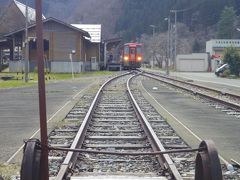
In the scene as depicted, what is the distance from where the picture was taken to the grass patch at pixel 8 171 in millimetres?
6867

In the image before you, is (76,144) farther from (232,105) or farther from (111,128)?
(232,105)

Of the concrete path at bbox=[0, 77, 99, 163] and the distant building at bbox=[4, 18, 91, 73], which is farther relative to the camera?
the distant building at bbox=[4, 18, 91, 73]

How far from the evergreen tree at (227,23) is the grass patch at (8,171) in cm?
10436

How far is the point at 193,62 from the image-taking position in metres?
87.3

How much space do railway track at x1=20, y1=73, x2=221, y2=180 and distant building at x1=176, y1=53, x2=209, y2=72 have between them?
71472 millimetres

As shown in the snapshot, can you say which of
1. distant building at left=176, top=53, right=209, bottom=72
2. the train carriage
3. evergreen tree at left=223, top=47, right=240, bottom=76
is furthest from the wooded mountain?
evergreen tree at left=223, top=47, right=240, bottom=76

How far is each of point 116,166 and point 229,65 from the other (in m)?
46.9

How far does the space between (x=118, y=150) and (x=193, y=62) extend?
7936 centimetres

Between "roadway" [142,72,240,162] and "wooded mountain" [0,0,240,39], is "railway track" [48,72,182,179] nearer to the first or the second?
"roadway" [142,72,240,162]

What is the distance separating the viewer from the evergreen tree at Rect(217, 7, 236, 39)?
108419mm

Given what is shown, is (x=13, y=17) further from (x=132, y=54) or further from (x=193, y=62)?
(x=193, y=62)

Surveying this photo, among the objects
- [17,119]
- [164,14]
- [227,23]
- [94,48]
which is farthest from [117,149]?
[164,14]

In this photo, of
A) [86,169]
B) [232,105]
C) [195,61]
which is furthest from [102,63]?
[86,169]

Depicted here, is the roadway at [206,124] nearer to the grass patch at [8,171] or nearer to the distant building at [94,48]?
the grass patch at [8,171]
